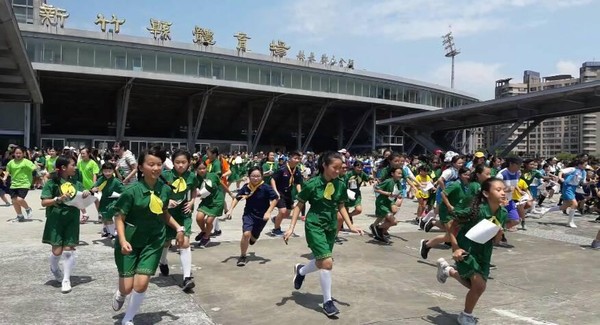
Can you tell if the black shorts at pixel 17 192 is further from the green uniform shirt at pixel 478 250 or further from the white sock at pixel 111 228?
the green uniform shirt at pixel 478 250

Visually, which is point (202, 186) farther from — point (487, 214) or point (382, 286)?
point (487, 214)

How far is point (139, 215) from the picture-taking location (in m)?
4.48

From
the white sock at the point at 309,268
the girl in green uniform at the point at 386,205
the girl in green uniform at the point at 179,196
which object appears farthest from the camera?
the girl in green uniform at the point at 386,205

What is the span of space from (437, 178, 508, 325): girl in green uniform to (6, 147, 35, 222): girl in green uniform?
9707mm

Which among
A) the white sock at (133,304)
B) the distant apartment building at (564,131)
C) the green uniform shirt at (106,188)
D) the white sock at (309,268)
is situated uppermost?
A: the distant apartment building at (564,131)

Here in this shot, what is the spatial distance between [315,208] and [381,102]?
150ft

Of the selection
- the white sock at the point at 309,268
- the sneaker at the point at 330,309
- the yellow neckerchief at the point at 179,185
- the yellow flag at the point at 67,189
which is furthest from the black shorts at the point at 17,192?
the sneaker at the point at 330,309

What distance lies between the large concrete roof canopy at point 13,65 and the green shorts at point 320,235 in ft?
48.1

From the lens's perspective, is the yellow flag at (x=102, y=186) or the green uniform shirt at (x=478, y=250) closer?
the green uniform shirt at (x=478, y=250)

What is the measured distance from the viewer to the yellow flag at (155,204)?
4.51 meters

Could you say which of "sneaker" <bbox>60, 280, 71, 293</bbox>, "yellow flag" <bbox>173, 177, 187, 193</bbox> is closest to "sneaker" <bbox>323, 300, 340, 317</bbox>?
"yellow flag" <bbox>173, 177, 187, 193</bbox>

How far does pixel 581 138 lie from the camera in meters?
102

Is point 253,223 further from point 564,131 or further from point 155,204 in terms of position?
point 564,131

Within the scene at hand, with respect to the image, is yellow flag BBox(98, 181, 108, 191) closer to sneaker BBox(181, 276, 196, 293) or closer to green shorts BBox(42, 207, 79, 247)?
green shorts BBox(42, 207, 79, 247)
